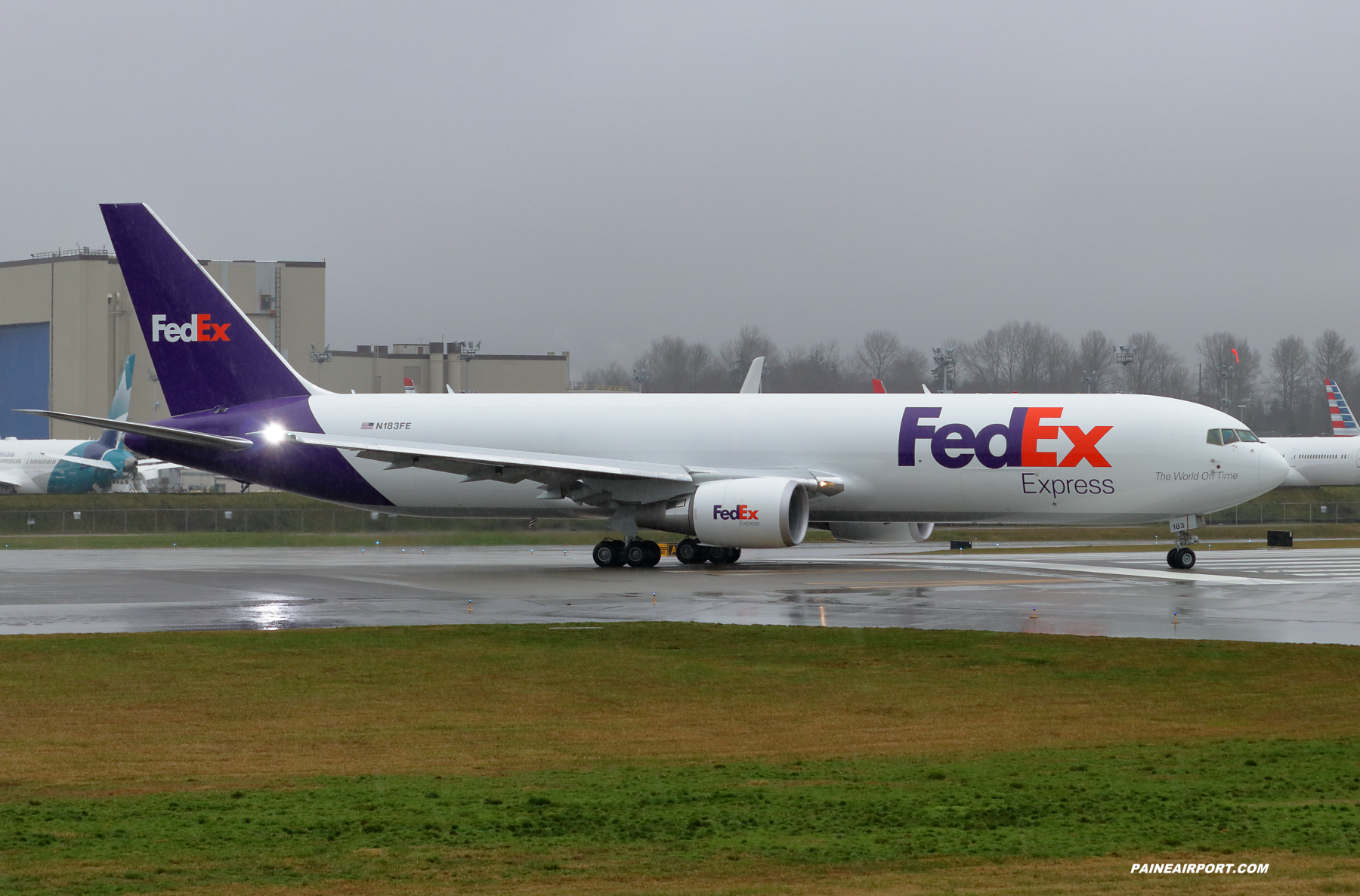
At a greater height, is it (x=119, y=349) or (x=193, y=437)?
(x=119, y=349)

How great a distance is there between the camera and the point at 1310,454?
6588cm

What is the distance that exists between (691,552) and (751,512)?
3.72m

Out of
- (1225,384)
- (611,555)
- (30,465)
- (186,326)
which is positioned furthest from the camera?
(1225,384)

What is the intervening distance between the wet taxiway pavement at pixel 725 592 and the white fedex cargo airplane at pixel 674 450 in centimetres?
132

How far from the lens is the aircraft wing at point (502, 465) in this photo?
95.9 ft

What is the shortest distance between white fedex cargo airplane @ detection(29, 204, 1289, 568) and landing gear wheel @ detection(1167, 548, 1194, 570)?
0.08 metres

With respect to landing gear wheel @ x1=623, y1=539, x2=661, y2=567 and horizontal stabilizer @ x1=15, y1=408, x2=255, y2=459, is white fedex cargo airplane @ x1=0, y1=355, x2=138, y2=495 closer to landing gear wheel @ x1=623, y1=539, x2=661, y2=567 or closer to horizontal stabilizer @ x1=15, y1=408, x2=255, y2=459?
horizontal stabilizer @ x1=15, y1=408, x2=255, y2=459

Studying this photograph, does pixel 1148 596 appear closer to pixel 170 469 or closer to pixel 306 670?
pixel 306 670

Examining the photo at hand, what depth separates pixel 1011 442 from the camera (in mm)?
29375

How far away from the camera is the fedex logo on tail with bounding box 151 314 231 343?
3334 centimetres

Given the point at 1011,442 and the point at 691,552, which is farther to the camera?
the point at 691,552

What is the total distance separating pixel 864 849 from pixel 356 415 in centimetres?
2767

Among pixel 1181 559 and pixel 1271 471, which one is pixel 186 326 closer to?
pixel 1181 559

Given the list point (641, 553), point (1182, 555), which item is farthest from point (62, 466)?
point (1182, 555)
